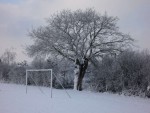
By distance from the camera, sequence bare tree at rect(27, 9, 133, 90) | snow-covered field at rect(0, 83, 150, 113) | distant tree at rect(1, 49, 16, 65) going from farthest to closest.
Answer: distant tree at rect(1, 49, 16, 65) → bare tree at rect(27, 9, 133, 90) → snow-covered field at rect(0, 83, 150, 113)

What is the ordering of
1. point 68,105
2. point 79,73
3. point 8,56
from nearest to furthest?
point 68,105, point 79,73, point 8,56

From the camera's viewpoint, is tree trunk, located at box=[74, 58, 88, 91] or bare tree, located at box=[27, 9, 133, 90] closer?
bare tree, located at box=[27, 9, 133, 90]

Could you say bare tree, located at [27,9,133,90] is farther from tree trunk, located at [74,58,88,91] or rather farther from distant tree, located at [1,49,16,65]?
distant tree, located at [1,49,16,65]

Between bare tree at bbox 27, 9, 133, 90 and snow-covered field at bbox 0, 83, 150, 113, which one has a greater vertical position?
bare tree at bbox 27, 9, 133, 90

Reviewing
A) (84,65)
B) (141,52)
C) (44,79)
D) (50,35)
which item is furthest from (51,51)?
(141,52)

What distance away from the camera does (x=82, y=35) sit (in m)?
23.4

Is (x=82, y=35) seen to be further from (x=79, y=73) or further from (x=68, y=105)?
(x=68, y=105)

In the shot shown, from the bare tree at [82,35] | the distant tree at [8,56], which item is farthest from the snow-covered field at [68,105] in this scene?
the distant tree at [8,56]

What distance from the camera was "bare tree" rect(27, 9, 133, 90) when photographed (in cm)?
2312

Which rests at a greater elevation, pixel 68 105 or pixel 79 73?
pixel 79 73

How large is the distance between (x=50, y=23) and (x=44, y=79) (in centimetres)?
719

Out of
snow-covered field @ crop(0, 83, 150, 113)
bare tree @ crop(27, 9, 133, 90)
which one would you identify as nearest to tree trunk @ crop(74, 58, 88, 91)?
bare tree @ crop(27, 9, 133, 90)

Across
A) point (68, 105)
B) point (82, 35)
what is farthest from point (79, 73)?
point (68, 105)

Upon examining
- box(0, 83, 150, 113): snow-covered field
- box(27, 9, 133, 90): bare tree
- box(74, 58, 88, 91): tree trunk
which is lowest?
box(0, 83, 150, 113): snow-covered field
